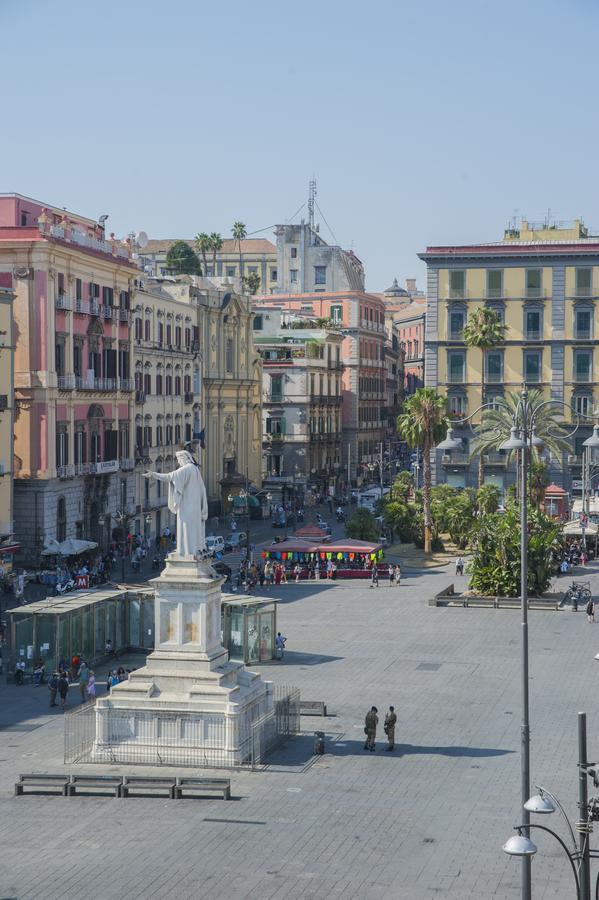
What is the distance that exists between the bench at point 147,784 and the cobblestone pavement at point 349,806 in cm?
42

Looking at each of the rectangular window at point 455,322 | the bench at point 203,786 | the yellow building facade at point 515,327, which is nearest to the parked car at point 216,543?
the yellow building facade at point 515,327

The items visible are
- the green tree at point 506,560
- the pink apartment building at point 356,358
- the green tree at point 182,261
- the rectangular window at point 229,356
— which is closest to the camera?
the green tree at point 506,560

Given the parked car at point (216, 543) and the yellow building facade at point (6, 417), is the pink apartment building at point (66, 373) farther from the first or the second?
the parked car at point (216, 543)

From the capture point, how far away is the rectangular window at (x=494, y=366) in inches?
3794

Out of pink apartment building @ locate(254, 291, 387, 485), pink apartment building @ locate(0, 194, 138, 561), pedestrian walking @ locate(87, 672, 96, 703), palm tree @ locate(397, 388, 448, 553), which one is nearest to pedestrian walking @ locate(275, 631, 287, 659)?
pedestrian walking @ locate(87, 672, 96, 703)

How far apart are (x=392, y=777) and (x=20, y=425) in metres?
39.7

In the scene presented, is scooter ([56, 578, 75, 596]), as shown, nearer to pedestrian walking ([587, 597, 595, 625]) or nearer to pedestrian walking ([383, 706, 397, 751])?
pedestrian walking ([587, 597, 595, 625])

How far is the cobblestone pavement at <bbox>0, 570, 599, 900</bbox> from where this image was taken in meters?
24.9

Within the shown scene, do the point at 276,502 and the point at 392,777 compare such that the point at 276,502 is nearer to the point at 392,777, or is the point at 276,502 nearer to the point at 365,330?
the point at 365,330

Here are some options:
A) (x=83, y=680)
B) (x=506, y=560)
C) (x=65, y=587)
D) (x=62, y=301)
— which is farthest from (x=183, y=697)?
(x=62, y=301)

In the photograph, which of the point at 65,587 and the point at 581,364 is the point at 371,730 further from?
the point at 581,364

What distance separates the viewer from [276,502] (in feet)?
354

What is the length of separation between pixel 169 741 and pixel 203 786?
3.13m

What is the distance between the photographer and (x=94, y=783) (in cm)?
3072
